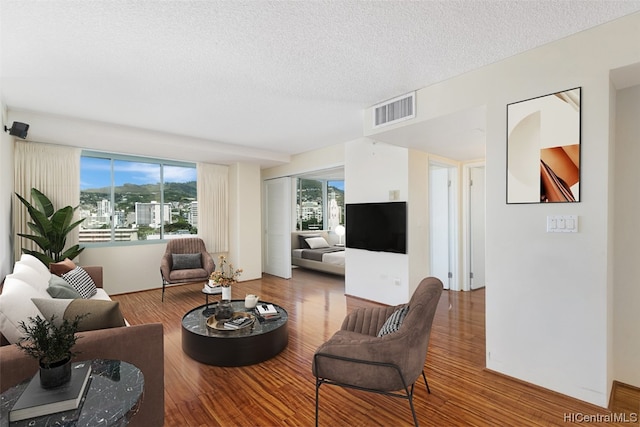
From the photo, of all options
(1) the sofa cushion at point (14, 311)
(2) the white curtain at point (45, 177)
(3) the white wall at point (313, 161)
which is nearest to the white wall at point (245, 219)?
(3) the white wall at point (313, 161)

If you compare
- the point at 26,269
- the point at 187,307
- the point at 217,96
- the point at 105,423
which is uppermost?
the point at 217,96

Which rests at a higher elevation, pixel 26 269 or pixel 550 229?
pixel 550 229

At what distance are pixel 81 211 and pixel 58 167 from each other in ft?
2.52

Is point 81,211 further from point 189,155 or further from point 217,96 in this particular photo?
point 217,96

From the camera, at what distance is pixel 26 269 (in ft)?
8.41

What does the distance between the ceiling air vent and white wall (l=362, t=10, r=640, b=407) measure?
1.68ft

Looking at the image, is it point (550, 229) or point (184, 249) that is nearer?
point (550, 229)

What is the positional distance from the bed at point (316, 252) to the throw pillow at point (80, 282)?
4.37 m

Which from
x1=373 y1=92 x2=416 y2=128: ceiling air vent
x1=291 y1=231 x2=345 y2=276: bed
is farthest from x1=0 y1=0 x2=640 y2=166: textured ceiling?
x1=291 y1=231 x2=345 y2=276: bed

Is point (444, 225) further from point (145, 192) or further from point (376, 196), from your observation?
point (145, 192)

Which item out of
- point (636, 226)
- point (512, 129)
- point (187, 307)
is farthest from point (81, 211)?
point (636, 226)

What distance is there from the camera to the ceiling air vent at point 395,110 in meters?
3.21

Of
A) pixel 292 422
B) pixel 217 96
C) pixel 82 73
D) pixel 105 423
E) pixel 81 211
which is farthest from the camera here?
pixel 81 211

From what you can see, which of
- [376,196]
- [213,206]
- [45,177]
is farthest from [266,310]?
[45,177]
